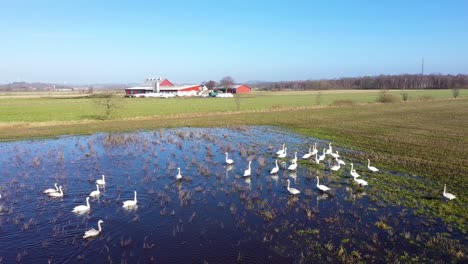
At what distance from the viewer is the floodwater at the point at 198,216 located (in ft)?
36.5

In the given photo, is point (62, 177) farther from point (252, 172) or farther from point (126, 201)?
point (252, 172)

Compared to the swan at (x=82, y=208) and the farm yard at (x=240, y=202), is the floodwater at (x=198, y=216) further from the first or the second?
the swan at (x=82, y=208)

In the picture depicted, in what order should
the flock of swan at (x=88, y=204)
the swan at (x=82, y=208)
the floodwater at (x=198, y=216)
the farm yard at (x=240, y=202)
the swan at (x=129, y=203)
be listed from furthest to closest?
the swan at (x=129, y=203) < the swan at (x=82, y=208) < the flock of swan at (x=88, y=204) < the farm yard at (x=240, y=202) < the floodwater at (x=198, y=216)

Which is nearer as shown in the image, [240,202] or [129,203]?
[129,203]

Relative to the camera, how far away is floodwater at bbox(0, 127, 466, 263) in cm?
1112

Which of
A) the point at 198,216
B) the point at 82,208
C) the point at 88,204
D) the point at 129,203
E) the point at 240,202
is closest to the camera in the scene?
the point at 198,216

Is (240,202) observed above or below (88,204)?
below

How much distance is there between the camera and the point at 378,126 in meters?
40.6

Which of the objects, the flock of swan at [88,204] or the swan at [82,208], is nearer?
the flock of swan at [88,204]

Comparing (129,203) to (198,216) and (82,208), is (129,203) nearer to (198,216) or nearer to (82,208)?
(82,208)

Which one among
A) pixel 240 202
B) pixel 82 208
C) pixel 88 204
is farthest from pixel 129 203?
pixel 240 202

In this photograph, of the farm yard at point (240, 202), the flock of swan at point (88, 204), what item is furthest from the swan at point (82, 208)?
the farm yard at point (240, 202)

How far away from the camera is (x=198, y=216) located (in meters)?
14.1

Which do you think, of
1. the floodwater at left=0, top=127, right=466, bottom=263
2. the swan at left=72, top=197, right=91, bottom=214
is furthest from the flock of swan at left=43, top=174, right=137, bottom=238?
the floodwater at left=0, top=127, right=466, bottom=263
